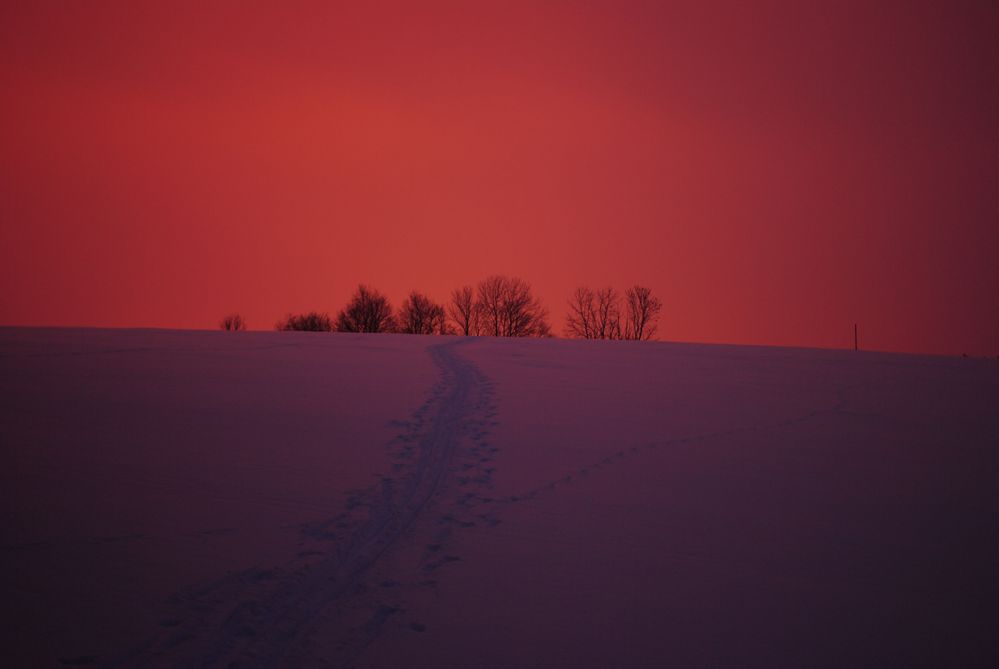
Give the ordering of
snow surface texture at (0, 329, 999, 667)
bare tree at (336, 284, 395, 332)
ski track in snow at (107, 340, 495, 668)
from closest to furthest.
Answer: ski track in snow at (107, 340, 495, 668), snow surface texture at (0, 329, 999, 667), bare tree at (336, 284, 395, 332)

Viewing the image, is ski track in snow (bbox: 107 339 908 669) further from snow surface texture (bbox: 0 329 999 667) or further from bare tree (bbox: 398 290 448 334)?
bare tree (bbox: 398 290 448 334)

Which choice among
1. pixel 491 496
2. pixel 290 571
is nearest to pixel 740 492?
pixel 491 496

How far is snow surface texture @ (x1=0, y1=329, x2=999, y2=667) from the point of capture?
3.61m

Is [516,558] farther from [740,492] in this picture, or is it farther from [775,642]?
[740,492]

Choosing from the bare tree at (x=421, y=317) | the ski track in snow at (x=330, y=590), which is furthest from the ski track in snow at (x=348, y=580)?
the bare tree at (x=421, y=317)

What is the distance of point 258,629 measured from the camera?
11.7 feet

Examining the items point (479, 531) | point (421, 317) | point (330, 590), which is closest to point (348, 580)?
point (330, 590)

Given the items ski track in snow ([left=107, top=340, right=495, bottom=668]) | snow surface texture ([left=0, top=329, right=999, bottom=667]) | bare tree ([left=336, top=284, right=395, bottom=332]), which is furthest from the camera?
bare tree ([left=336, top=284, right=395, bottom=332])

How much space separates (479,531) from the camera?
5074 millimetres

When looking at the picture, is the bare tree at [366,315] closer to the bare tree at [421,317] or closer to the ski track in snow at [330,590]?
the bare tree at [421,317]

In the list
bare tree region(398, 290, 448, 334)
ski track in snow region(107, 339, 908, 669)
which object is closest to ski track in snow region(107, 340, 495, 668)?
ski track in snow region(107, 339, 908, 669)

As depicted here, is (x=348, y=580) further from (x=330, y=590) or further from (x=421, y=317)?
(x=421, y=317)

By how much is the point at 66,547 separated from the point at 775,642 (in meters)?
4.84

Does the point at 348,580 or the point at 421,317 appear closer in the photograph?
the point at 348,580
